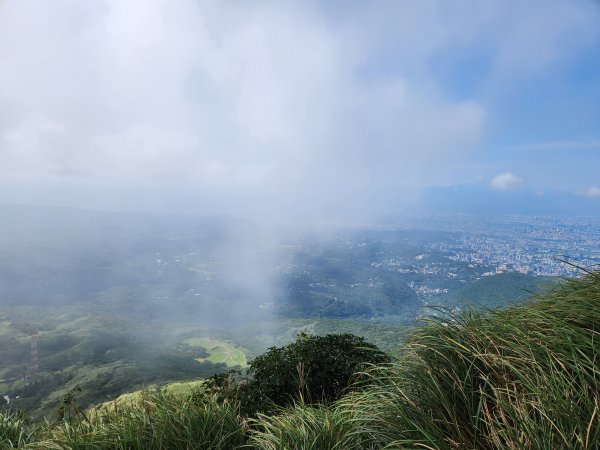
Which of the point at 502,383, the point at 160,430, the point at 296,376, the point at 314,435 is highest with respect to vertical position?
the point at 502,383

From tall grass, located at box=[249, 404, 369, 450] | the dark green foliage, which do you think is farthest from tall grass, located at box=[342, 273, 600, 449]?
the dark green foliage

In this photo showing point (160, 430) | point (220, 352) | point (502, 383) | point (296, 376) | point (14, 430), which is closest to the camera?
point (502, 383)

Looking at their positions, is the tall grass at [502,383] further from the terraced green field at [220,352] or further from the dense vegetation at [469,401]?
the terraced green field at [220,352]

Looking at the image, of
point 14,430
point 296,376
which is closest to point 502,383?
point 296,376

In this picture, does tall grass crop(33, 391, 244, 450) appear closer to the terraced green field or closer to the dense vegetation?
the dense vegetation

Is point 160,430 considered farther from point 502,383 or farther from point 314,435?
point 502,383
